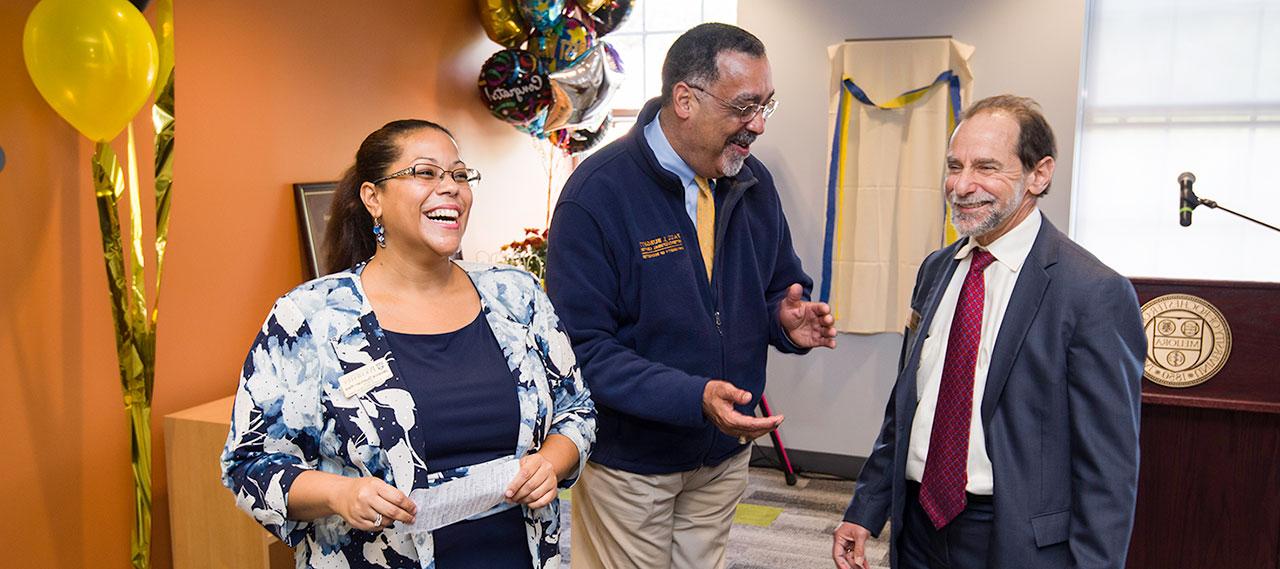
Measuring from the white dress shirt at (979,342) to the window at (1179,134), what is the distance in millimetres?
3308

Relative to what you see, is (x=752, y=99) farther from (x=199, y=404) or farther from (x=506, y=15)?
(x=506, y=15)

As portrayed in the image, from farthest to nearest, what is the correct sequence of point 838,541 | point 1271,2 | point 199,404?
1. point 1271,2
2. point 199,404
3. point 838,541

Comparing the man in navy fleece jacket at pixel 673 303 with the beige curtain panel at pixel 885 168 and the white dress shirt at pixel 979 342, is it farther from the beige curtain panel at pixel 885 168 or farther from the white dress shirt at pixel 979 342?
the beige curtain panel at pixel 885 168

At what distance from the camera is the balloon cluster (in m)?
4.79

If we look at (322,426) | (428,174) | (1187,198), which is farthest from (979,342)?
(1187,198)

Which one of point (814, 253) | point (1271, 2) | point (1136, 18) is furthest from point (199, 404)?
point (1271, 2)

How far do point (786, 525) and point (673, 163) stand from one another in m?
2.50

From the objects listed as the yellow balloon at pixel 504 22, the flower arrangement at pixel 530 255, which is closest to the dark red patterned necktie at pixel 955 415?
the flower arrangement at pixel 530 255

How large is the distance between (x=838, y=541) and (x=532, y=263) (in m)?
2.97

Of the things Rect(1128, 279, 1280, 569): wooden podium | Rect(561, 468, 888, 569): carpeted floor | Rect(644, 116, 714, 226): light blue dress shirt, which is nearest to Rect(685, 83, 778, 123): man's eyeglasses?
Rect(644, 116, 714, 226): light blue dress shirt

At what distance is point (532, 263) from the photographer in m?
4.76

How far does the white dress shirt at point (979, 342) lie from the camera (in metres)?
1.72

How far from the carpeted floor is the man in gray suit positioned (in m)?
1.99

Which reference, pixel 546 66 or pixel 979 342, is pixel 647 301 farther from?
pixel 546 66
